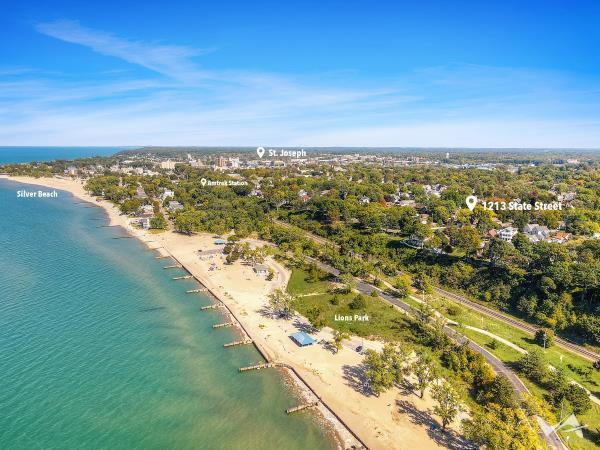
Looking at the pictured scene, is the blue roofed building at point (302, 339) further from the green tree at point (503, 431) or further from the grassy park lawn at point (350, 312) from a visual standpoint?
the green tree at point (503, 431)

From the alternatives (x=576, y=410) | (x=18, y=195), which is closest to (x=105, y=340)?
(x=576, y=410)

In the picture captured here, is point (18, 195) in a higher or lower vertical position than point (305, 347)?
higher

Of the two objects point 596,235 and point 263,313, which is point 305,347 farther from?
point 596,235

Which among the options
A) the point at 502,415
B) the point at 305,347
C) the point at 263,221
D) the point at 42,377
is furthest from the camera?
the point at 263,221

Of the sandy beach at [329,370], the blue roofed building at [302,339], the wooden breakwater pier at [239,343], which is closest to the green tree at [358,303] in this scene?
the sandy beach at [329,370]

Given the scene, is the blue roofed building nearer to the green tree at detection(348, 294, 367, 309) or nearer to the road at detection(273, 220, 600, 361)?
the green tree at detection(348, 294, 367, 309)

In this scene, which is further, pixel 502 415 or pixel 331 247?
pixel 331 247

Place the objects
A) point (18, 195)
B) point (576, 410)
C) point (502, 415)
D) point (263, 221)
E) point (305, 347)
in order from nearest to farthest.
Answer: point (502, 415), point (576, 410), point (305, 347), point (263, 221), point (18, 195)
